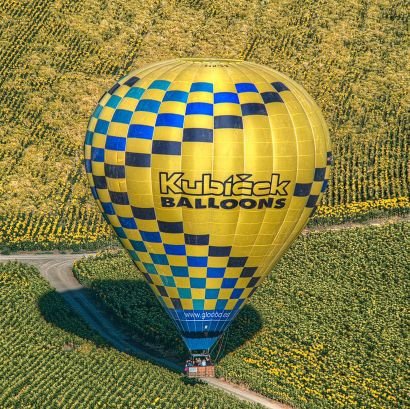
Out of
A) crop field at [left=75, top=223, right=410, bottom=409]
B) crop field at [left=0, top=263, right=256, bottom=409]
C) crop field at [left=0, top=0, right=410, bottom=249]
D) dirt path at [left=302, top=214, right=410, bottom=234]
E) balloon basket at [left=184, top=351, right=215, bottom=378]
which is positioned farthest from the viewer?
crop field at [left=0, top=0, right=410, bottom=249]

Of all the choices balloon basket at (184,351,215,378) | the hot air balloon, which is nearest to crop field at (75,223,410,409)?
balloon basket at (184,351,215,378)

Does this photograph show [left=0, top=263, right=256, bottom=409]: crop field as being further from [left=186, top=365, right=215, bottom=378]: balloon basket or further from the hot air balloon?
the hot air balloon

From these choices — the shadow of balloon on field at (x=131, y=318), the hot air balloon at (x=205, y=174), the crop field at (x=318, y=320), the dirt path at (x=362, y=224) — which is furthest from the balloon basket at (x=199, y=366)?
the dirt path at (x=362, y=224)

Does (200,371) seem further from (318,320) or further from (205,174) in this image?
(205,174)

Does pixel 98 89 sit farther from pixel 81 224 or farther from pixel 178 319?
pixel 178 319

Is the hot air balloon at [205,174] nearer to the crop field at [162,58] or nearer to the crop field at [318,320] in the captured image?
the crop field at [318,320]

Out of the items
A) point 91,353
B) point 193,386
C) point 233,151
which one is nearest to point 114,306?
point 91,353
